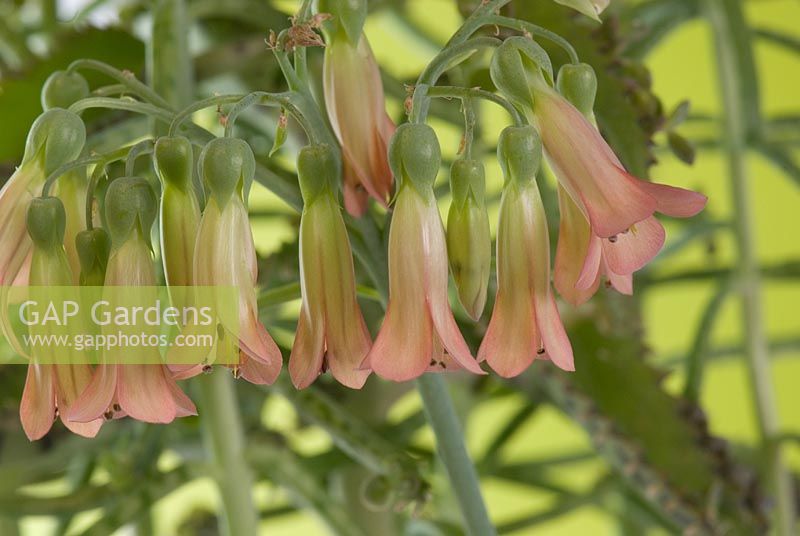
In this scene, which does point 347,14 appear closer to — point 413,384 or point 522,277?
point 522,277

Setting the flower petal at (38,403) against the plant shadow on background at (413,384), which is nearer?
the flower petal at (38,403)

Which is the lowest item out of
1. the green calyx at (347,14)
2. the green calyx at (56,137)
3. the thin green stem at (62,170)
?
the thin green stem at (62,170)

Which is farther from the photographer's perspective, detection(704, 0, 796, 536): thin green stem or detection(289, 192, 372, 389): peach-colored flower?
detection(704, 0, 796, 536): thin green stem

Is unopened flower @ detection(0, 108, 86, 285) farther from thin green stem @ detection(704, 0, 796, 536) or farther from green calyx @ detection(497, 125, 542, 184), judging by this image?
thin green stem @ detection(704, 0, 796, 536)

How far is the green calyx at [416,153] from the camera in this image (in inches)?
10.3

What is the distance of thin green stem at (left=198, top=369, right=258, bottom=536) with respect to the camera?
447 mm

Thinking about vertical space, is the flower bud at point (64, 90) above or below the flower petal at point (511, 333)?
above

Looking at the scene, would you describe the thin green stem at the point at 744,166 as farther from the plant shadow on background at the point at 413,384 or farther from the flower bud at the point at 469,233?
the flower bud at the point at 469,233

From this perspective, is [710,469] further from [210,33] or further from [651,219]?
[210,33]

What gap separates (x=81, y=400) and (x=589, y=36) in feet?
0.72

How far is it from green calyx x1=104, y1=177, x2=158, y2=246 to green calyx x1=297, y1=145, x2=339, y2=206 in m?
0.04

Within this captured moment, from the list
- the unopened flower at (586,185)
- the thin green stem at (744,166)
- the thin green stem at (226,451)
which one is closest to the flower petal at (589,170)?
the unopened flower at (586,185)

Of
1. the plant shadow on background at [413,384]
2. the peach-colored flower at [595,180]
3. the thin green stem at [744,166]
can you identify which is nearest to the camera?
the peach-colored flower at [595,180]

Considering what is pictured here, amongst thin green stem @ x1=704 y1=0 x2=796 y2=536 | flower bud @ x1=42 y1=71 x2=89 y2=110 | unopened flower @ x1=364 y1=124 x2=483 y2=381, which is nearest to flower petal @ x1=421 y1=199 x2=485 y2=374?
unopened flower @ x1=364 y1=124 x2=483 y2=381
